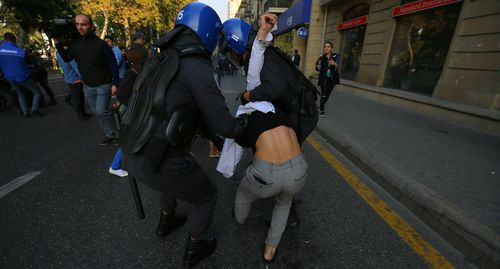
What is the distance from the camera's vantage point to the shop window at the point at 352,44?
11141 millimetres

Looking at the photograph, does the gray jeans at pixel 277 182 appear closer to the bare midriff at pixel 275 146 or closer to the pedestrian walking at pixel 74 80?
the bare midriff at pixel 275 146

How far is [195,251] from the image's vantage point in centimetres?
184

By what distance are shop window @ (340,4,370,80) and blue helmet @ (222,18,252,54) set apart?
35.2ft

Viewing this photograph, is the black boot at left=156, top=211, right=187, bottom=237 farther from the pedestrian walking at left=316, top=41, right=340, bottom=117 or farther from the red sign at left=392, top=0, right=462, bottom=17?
the red sign at left=392, top=0, right=462, bottom=17

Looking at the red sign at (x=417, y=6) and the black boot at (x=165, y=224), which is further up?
the red sign at (x=417, y=6)

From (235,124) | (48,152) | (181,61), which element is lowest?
(48,152)

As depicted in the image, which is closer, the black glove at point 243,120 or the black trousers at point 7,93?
the black glove at point 243,120

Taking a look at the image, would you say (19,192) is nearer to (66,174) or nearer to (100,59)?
(66,174)

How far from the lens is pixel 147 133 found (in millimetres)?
1427

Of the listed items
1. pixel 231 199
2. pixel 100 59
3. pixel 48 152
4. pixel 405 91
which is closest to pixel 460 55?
pixel 405 91

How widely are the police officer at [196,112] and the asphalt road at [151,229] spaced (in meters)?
0.45

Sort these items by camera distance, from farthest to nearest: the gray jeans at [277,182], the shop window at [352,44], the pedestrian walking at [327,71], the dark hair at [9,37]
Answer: the shop window at [352,44], the pedestrian walking at [327,71], the dark hair at [9,37], the gray jeans at [277,182]

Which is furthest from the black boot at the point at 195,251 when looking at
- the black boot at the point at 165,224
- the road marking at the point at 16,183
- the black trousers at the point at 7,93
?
the black trousers at the point at 7,93

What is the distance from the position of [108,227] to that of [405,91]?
9.02 meters
